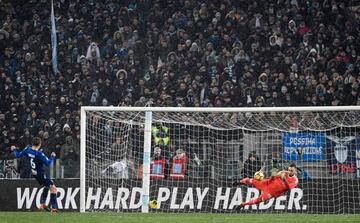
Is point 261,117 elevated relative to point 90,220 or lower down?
elevated

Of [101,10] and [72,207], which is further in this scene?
[101,10]

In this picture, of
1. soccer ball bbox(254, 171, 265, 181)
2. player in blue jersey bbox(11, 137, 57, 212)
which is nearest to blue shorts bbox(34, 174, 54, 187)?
player in blue jersey bbox(11, 137, 57, 212)

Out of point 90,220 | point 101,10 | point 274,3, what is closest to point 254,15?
point 274,3

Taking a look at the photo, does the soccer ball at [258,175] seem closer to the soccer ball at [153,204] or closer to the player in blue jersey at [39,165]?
the soccer ball at [153,204]

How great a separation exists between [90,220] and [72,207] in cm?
620

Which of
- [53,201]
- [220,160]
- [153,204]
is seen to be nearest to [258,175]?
[220,160]

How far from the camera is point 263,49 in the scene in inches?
1142

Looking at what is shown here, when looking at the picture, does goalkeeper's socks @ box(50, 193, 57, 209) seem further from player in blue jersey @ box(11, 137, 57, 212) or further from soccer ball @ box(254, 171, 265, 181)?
soccer ball @ box(254, 171, 265, 181)

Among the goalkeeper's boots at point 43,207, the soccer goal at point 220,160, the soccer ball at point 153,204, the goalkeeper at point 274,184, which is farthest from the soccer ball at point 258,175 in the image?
the goalkeeper's boots at point 43,207

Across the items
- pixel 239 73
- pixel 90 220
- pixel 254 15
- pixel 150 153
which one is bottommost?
pixel 90 220

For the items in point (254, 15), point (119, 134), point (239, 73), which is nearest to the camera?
point (119, 134)

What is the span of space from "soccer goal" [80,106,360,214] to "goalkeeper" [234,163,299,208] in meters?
0.75

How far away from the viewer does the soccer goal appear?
21.8 meters

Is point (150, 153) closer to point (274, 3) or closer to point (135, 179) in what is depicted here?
point (135, 179)
